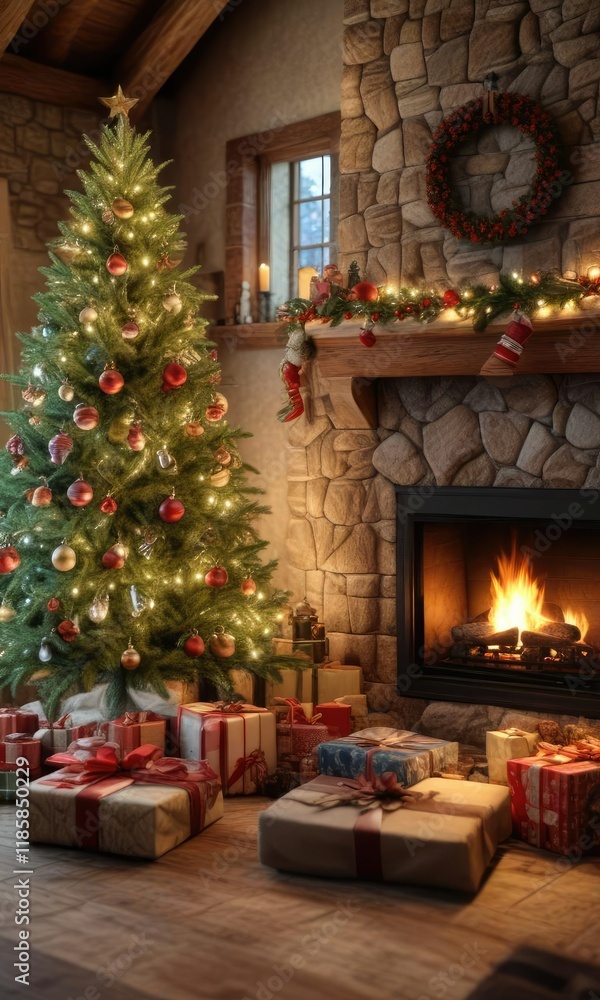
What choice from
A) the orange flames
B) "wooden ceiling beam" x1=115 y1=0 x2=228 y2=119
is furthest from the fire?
"wooden ceiling beam" x1=115 y1=0 x2=228 y2=119

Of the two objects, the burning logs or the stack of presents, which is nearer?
the stack of presents

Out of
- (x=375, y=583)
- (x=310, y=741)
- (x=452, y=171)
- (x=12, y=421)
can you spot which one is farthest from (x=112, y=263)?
(x=310, y=741)

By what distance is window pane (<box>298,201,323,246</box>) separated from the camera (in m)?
5.33

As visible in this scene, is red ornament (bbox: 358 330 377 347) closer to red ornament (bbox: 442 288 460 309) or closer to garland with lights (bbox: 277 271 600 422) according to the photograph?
garland with lights (bbox: 277 271 600 422)

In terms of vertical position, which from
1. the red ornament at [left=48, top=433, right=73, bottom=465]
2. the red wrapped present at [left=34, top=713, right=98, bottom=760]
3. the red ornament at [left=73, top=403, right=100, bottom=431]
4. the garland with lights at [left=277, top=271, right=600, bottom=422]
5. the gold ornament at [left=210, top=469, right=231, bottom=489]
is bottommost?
the red wrapped present at [left=34, top=713, right=98, bottom=760]

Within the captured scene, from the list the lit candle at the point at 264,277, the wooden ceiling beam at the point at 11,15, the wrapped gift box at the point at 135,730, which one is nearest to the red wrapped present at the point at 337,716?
the wrapped gift box at the point at 135,730

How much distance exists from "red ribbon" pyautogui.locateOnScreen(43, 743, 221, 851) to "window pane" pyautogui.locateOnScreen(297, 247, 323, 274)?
279 centimetres

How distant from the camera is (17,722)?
409cm

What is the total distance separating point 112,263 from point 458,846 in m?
2.45

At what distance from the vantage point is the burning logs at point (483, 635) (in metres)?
A: 4.32

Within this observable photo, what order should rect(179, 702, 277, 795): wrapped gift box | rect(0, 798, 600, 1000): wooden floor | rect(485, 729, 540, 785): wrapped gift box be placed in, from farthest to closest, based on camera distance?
rect(179, 702, 277, 795): wrapped gift box
rect(485, 729, 540, 785): wrapped gift box
rect(0, 798, 600, 1000): wooden floor

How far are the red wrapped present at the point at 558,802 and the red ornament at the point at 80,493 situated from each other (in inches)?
70.9

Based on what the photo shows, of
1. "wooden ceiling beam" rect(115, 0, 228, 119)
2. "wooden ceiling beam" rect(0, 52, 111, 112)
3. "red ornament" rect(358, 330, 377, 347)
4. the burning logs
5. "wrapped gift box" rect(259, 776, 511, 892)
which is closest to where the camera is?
"wrapped gift box" rect(259, 776, 511, 892)

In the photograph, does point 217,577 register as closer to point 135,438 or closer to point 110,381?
point 135,438
